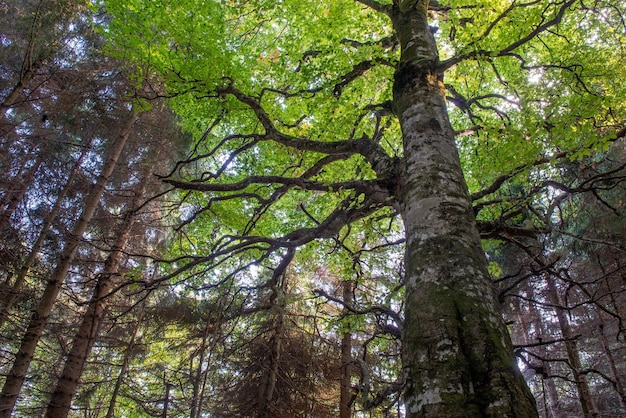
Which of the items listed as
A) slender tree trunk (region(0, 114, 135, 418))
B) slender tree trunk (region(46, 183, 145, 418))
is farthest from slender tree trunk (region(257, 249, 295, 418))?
slender tree trunk (region(0, 114, 135, 418))

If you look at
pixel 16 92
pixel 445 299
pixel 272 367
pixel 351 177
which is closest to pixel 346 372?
pixel 272 367

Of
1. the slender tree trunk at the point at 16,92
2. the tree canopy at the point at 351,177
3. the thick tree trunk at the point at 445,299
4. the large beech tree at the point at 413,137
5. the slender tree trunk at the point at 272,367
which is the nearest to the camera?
the thick tree trunk at the point at 445,299

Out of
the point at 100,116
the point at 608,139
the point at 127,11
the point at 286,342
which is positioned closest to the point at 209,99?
the point at 127,11

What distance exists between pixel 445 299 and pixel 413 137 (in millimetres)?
1494

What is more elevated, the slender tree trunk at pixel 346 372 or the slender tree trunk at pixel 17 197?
the slender tree trunk at pixel 17 197

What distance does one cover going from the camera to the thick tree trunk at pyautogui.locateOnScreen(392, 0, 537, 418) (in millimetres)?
1618

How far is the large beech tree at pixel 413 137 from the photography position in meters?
1.88

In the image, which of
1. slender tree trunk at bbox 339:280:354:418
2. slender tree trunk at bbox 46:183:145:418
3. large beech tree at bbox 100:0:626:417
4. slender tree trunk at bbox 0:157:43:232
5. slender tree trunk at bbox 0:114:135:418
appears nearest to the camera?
large beech tree at bbox 100:0:626:417

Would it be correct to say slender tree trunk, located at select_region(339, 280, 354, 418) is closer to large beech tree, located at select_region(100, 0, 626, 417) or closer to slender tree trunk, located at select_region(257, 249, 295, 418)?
slender tree trunk, located at select_region(257, 249, 295, 418)

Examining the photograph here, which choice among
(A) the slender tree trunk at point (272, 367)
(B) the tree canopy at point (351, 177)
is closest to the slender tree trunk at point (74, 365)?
(B) the tree canopy at point (351, 177)

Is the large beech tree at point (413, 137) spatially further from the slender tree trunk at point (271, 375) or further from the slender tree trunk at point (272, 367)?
the slender tree trunk at point (271, 375)

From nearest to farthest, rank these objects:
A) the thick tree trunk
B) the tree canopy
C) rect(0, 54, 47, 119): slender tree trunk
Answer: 1. the thick tree trunk
2. the tree canopy
3. rect(0, 54, 47, 119): slender tree trunk

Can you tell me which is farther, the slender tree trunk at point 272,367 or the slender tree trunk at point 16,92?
the slender tree trunk at point 272,367

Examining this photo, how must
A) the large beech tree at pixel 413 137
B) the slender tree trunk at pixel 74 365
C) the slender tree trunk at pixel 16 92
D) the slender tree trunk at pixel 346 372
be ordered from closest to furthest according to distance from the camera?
the large beech tree at pixel 413 137, the slender tree trunk at pixel 16 92, the slender tree trunk at pixel 74 365, the slender tree trunk at pixel 346 372
